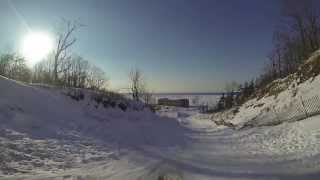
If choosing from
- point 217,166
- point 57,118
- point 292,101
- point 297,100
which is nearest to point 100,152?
point 217,166

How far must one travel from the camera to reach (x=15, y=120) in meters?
14.7

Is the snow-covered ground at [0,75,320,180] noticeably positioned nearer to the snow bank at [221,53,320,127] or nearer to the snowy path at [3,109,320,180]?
the snowy path at [3,109,320,180]

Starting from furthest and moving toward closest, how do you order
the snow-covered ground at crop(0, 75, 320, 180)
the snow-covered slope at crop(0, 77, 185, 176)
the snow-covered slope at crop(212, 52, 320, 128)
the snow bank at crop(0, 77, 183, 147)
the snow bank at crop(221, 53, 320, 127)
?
the snow bank at crop(221, 53, 320, 127), the snow-covered slope at crop(212, 52, 320, 128), the snow bank at crop(0, 77, 183, 147), the snow-covered slope at crop(0, 77, 185, 176), the snow-covered ground at crop(0, 75, 320, 180)

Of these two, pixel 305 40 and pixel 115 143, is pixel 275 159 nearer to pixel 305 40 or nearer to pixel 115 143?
pixel 115 143

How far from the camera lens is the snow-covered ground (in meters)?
9.80

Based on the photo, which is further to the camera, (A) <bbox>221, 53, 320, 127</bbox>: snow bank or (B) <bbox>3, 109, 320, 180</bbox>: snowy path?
→ (A) <bbox>221, 53, 320, 127</bbox>: snow bank

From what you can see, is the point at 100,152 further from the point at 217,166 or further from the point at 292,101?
the point at 292,101

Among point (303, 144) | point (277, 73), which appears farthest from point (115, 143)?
point (277, 73)

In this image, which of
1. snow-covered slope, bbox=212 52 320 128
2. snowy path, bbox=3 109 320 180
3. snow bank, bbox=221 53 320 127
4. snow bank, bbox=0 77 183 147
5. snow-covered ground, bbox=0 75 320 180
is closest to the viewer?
snowy path, bbox=3 109 320 180

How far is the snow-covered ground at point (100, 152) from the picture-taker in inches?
386

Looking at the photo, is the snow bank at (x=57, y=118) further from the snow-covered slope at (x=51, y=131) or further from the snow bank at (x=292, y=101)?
the snow bank at (x=292, y=101)

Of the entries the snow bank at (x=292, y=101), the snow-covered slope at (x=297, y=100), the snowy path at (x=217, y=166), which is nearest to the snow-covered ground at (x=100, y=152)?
the snowy path at (x=217, y=166)

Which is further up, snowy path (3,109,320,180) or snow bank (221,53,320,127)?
snow bank (221,53,320,127)

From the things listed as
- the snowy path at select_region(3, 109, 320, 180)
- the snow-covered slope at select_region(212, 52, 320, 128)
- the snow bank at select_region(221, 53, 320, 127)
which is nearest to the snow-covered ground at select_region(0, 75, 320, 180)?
the snowy path at select_region(3, 109, 320, 180)
